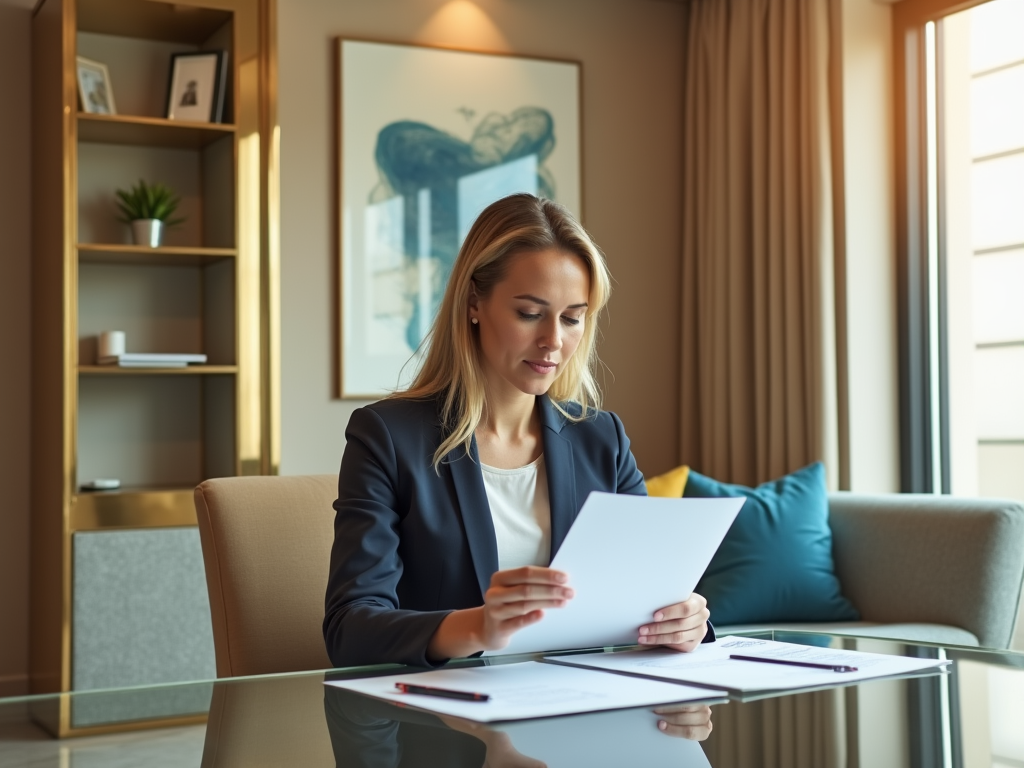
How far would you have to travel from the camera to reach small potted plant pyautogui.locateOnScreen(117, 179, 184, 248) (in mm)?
3787

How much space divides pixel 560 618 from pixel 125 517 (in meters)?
2.55

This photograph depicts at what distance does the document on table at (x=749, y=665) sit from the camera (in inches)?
52.9

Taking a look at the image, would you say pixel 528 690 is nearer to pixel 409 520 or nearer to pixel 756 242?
pixel 409 520

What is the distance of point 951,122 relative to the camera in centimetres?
409

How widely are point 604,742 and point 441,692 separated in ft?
0.84

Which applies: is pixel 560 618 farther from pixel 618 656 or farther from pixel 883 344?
pixel 883 344

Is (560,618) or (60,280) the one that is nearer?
(560,618)

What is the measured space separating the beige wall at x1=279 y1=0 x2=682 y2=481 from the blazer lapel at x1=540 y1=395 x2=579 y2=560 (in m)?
2.33

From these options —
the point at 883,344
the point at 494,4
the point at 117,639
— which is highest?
the point at 494,4

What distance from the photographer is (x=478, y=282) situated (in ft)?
6.47

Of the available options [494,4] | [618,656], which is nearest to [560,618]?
[618,656]

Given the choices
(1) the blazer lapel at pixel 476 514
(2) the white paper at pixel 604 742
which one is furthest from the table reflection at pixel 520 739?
(1) the blazer lapel at pixel 476 514

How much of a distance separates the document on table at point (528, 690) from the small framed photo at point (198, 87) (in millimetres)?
2848

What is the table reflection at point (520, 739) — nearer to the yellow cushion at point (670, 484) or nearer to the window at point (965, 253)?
the yellow cushion at point (670, 484)
